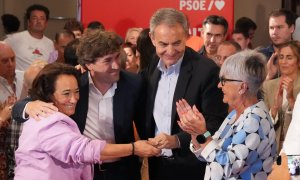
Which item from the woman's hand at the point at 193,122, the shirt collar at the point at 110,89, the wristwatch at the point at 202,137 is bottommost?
the wristwatch at the point at 202,137

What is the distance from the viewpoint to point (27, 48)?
7.08 m

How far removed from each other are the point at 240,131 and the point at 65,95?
2.92 feet

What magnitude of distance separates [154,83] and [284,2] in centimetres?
583

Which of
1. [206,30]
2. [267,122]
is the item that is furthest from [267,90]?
Result: [267,122]

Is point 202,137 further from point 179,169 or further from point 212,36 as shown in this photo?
point 212,36

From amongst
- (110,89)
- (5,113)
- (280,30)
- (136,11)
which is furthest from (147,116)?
(136,11)

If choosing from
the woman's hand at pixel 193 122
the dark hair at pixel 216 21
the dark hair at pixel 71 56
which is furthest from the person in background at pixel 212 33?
the woman's hand at pixel 193 122

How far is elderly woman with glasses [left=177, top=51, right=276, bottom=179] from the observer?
2.85 metres

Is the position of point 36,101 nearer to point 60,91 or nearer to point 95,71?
point 60,91

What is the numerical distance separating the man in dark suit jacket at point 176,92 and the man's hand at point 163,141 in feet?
0.11

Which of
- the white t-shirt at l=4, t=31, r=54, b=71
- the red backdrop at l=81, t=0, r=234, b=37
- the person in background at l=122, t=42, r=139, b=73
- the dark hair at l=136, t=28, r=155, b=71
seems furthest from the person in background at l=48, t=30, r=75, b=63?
the dark hair at l=136, t=28, r=155, b=71

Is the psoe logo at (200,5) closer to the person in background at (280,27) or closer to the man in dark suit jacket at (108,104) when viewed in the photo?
the person in background at (280,27)

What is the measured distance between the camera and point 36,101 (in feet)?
10.5

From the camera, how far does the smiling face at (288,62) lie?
509 centimetres
